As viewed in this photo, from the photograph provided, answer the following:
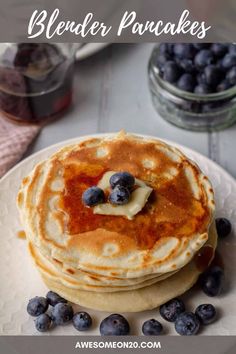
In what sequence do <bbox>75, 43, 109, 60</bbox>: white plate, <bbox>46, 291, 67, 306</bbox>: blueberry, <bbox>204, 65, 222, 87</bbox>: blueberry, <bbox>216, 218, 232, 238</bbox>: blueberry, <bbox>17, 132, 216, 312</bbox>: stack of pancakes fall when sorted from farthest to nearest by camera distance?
<bbox>75, 43, 109, 60</bbox>: white plate → <bbox>204, 65, 222, 87</bbox>: blueberry → <bbox>216, 218, 232, 238</bbox>: blueberry → <bbox>46, 291, 67, 306</bbox>: blueberry → <bbox>17, 132, 216, 312</bbox>: stack of pancakes

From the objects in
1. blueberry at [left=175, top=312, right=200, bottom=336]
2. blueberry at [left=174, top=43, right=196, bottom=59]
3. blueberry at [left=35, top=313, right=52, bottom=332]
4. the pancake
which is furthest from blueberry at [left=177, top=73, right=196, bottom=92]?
blueberry at [left=35, top=313, right=52, bottom=332]

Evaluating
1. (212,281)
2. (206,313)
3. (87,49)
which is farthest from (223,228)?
(87,49)

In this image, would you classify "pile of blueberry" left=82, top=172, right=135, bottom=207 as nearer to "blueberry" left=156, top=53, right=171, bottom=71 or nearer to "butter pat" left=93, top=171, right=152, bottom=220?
"butter pat" left=93, top=171, right=152, bottom=220

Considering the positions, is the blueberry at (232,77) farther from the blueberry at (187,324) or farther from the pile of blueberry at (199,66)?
the blueberry at (187,324)

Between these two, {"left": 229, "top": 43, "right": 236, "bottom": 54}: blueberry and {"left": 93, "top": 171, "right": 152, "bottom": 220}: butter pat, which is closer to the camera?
{"left": 93, "top": 171, "right": 152, "bottom": 220}: butter pat

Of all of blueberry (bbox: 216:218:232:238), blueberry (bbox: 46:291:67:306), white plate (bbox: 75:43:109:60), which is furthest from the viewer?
white plate (bbox: 75:43:109:60)

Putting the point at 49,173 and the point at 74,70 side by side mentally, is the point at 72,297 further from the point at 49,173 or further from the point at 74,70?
the point at 74,70

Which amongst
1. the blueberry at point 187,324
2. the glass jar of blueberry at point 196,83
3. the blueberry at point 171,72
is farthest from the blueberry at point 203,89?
the blueberry at point 187,324
